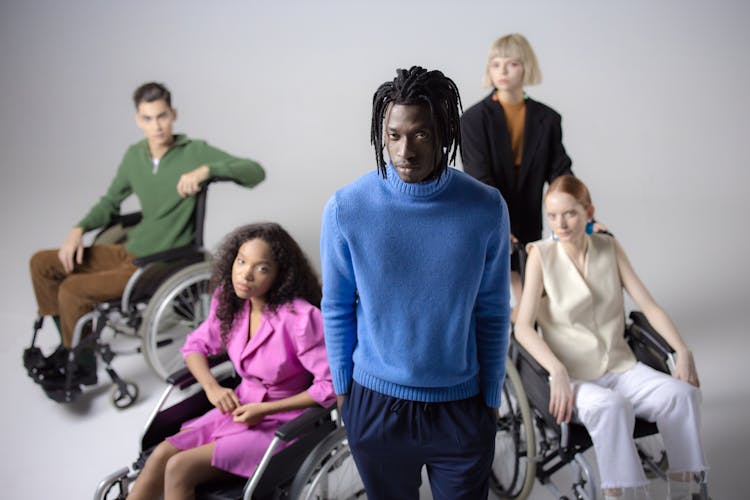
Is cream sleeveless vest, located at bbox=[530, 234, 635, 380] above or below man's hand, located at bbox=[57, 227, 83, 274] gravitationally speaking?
below

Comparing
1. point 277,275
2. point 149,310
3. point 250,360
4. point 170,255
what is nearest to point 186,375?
point 250,360

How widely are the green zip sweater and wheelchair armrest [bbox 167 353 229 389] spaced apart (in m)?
0.95

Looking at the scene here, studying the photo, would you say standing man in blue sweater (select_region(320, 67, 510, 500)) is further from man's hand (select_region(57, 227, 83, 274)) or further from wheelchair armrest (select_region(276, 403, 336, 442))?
man's hand (select_region(57, 227, 83, 274))

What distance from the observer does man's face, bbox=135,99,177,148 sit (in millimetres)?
3436

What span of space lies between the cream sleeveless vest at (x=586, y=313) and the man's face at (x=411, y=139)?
1.11 m

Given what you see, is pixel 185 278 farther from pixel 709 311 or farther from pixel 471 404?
pixel 709 311

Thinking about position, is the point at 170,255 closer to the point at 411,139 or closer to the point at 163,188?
the point at 163,188

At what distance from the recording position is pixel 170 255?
3205 millimetres

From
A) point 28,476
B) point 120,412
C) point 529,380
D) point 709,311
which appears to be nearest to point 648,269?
point 709,311

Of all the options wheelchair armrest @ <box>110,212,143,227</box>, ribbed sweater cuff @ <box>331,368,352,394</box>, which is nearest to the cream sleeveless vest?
ribbed sweater cuff @ <box>331,368,352,394</box>

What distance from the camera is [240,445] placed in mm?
2244

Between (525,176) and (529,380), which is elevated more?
(525,176)

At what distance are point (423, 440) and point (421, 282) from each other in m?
0.38

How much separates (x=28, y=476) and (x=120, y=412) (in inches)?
18.1
